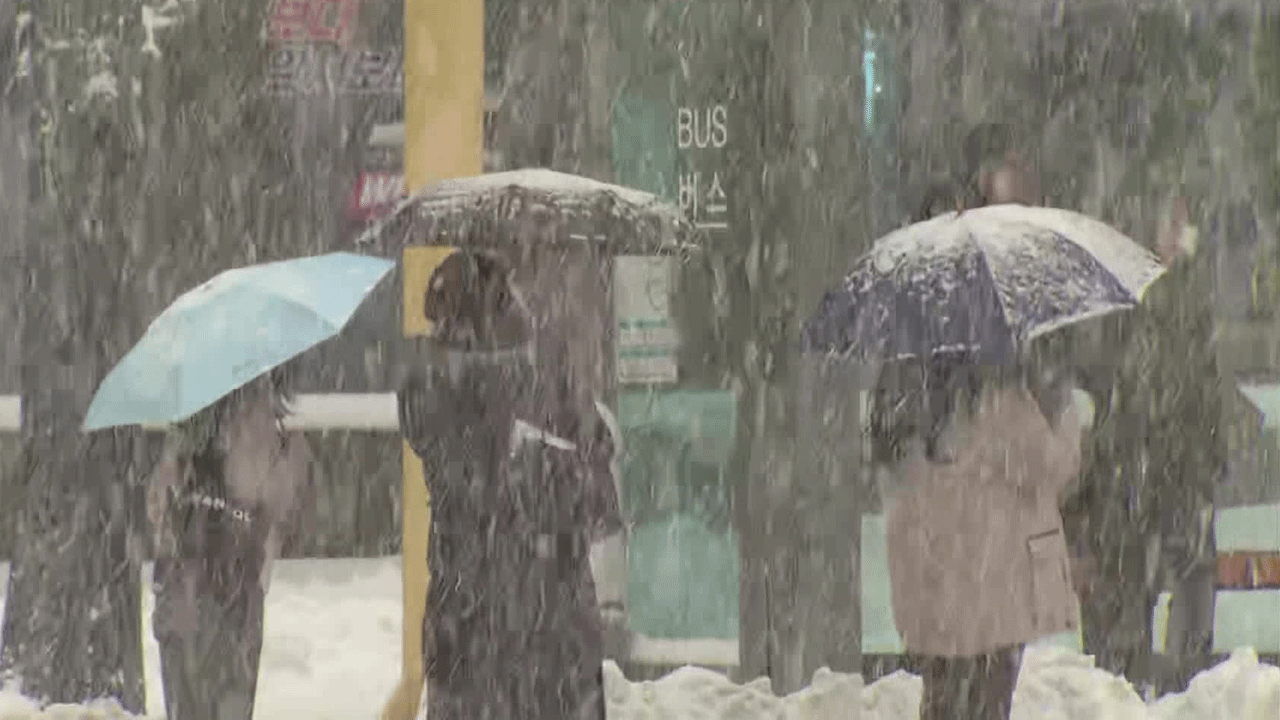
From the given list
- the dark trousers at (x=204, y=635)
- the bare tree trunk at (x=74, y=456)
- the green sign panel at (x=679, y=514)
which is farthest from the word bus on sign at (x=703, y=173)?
the dark trousers at (x=204, y=635)

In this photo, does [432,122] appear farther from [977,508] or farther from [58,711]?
[58,711]

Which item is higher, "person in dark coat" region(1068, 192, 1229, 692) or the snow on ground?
"person in dark coat" region(1068, 192, 1229, 692)

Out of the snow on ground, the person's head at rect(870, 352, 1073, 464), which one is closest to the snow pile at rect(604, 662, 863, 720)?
the snow on ground

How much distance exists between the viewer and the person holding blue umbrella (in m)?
4.84

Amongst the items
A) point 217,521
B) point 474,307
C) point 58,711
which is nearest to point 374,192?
point 58,711

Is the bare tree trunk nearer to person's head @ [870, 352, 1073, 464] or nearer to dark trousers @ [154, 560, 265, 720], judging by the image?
dark trousers @ [154, 560, 265, 720]

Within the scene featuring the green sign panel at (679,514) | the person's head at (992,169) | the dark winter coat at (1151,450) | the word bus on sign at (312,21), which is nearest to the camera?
the person's head at (992,169)

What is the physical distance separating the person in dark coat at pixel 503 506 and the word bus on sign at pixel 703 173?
230 cm

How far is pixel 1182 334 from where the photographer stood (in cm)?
709

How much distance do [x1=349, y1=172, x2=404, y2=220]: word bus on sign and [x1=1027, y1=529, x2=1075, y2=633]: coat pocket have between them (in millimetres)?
5585

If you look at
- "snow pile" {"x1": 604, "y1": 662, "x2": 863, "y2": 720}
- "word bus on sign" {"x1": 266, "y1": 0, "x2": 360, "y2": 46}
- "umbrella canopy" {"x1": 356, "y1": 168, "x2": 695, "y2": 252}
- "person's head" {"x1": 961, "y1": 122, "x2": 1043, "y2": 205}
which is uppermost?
"word bus on sign" {"x1": 266, "y1": 0, "x2": 360, "y2": 46}

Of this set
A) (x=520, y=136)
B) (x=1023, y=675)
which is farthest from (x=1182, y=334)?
(x=520, y=136)

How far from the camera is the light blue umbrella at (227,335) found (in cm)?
478

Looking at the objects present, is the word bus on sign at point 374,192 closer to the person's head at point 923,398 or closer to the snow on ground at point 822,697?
the snow on ground at point 822,697
